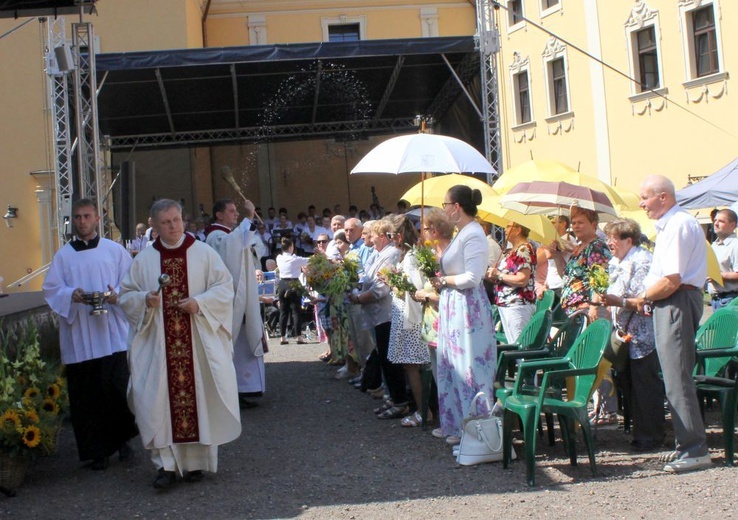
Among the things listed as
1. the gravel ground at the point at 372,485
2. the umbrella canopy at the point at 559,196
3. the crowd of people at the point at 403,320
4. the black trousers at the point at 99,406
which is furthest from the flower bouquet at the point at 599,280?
the black trousers at the point at 99,406

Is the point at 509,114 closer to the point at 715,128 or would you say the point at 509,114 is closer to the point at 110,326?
the point at 715,128

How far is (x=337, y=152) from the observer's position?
31234mm

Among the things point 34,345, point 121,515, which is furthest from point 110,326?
point 121,515

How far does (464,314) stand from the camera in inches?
266

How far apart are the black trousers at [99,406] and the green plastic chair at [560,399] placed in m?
2.76

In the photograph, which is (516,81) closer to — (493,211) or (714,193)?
(714,193)

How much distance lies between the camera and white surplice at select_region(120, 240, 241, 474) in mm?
6285

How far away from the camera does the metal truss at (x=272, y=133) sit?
71.5ft

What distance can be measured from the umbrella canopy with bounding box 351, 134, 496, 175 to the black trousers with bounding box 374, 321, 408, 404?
1.36m

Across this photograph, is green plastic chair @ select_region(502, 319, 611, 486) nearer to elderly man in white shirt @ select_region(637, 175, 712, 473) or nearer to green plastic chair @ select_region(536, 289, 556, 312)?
elderly man in white shirt @ select_region(637, 175, 712, 473)

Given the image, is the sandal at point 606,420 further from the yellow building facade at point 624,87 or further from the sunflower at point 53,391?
the yellow building facade at point 624,87

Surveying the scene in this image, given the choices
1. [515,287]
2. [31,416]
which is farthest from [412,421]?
[31,416]

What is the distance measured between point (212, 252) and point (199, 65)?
10.6 meters

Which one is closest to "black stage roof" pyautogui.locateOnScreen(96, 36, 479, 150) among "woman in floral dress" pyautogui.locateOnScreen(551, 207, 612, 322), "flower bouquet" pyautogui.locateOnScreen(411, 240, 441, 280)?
"woman in floral dress" pyautogui.locateOnScreen(551, 207, 612, 322)
